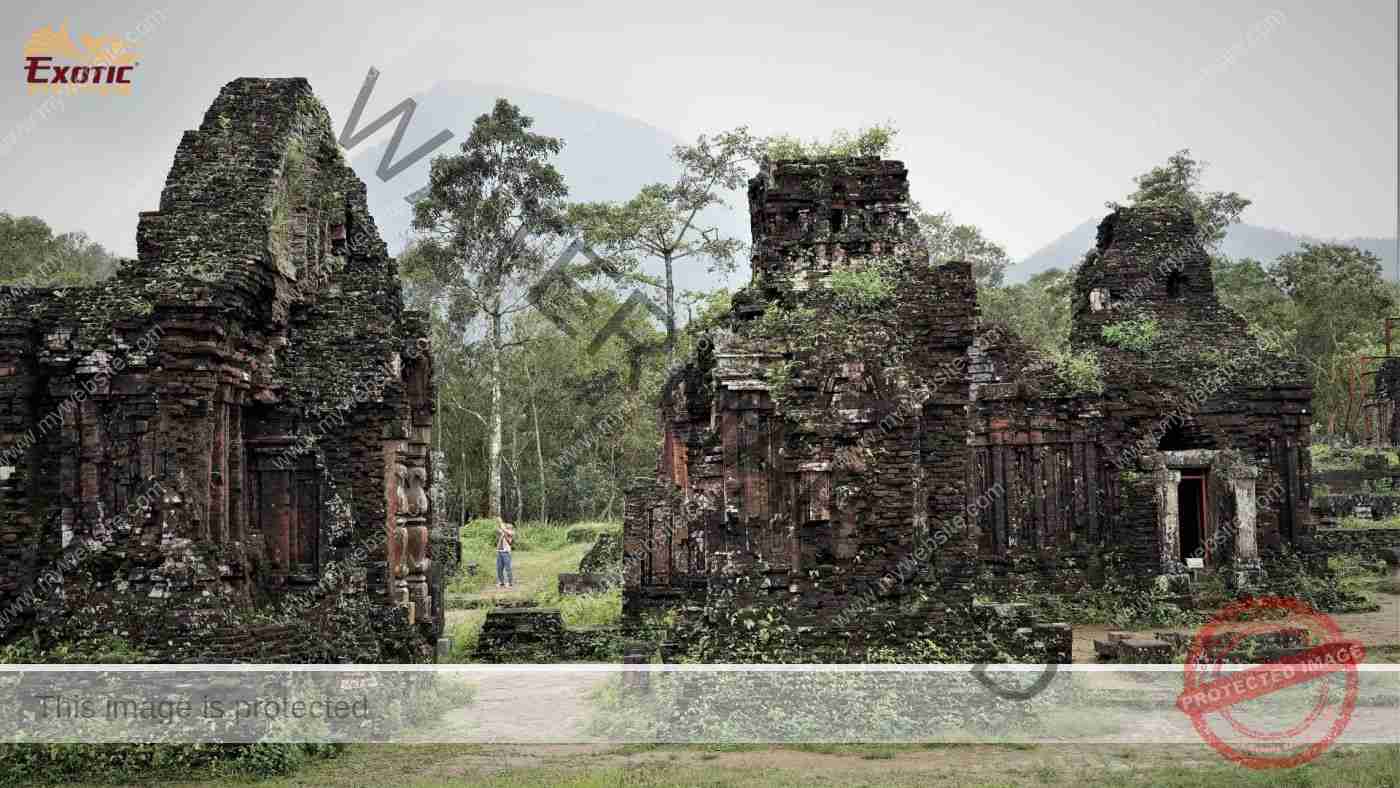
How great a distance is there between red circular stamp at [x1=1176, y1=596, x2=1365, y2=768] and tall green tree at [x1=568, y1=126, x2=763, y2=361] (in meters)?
20.6

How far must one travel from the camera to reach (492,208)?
35.6 meters

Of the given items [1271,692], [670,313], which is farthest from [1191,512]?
[670,313]

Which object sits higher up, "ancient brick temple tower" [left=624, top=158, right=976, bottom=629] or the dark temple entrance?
"ancient brick temple tower" [left=624, top=158, right=976, bottom=629]

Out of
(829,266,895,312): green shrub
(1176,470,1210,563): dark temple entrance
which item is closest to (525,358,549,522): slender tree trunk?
(1176,470,1210,563): dark temple entrance

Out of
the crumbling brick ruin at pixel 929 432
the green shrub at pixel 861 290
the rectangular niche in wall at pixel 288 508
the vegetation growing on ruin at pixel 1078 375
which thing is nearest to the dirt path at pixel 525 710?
the crumbling brick ruin at pixel 929 432

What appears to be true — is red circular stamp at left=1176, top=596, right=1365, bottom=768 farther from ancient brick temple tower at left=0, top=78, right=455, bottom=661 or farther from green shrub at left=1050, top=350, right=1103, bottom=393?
ancient brick temple tower at left=0, top=78, right=455, bottom=661

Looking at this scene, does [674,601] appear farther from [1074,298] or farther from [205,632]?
[1074,298]

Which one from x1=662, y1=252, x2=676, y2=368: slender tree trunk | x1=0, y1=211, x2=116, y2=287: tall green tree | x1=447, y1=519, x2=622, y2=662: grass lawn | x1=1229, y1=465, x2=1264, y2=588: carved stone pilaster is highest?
x1=0, y1=211, x2=116, y2=287: tall green tree

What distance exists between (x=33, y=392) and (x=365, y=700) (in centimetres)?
458

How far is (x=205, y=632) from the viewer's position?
1035 centimetres

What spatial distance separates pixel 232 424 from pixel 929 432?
7.28 metres

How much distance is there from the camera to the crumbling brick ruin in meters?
11.7

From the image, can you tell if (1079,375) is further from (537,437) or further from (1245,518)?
(537,437)

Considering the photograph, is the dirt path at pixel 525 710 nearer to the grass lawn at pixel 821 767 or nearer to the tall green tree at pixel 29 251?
the grass lawn at pixel 821 767
